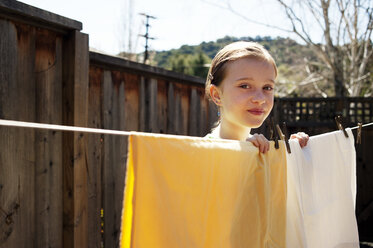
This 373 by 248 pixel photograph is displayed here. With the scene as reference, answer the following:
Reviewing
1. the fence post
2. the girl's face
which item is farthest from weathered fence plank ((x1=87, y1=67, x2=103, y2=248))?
the girl's face

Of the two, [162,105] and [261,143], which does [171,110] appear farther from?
[261,143]

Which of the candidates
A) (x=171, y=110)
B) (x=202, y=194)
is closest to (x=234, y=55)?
(x=202, y=194)

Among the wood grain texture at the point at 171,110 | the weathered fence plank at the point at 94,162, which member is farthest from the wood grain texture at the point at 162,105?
the weathered fence plank at the point at 94,162

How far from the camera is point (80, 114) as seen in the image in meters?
2.21

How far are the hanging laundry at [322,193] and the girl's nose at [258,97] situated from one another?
0.64 ft

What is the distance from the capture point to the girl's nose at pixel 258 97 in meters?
1.36

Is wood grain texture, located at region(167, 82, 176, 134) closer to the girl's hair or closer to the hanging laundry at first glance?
the girl's hair

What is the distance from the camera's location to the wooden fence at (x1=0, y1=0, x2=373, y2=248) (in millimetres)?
1784

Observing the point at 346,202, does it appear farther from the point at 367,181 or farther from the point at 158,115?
the point at 367,181

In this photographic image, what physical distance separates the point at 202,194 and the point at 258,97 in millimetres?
482

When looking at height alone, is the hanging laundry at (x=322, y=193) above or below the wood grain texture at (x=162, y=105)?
below

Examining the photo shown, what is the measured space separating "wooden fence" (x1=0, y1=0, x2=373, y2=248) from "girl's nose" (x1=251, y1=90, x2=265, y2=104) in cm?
119

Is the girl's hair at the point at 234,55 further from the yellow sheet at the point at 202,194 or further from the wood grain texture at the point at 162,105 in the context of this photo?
the wood grain texture at the point at 162,105

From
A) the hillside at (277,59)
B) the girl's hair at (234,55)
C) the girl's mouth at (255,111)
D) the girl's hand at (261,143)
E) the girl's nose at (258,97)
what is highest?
the hillside at (277,59)
